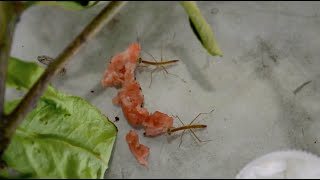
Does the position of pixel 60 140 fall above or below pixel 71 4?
below

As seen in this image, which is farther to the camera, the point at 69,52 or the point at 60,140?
the point at 60,140

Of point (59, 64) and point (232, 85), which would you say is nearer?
point (59, 64)

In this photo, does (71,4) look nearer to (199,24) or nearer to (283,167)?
(199,24)

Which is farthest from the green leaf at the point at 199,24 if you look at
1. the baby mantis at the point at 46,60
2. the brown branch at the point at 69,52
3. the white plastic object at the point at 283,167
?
the baby mantis at the point at 46,60

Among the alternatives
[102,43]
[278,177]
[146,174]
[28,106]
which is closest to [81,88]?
[102,43]

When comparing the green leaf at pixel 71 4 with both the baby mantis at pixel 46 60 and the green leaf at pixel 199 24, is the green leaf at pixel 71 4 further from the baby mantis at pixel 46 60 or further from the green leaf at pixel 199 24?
the baby mantis at pixel 46 60

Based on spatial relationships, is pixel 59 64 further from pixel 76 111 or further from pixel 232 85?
pixel 232 85

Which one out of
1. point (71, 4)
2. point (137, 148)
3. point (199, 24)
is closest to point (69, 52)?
point (71, 4)

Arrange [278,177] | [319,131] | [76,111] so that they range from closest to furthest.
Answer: [278,177] → [76,111] → [319,131]
